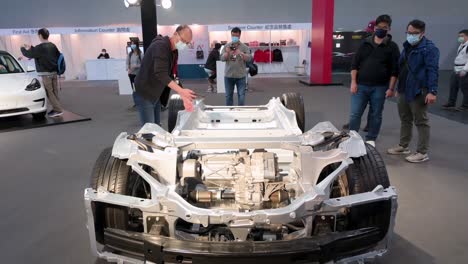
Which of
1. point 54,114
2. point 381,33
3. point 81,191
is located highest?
point 381,33

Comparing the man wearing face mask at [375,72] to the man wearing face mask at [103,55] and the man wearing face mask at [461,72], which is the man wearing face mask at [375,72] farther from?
the man wearing face mask at [103,55]

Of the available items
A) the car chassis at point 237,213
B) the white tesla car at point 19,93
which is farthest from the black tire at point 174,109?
the white tesla car at point 19,93

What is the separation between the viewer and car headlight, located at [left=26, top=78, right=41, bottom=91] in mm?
6672

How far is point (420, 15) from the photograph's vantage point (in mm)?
16656

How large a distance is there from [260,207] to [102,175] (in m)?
0.98

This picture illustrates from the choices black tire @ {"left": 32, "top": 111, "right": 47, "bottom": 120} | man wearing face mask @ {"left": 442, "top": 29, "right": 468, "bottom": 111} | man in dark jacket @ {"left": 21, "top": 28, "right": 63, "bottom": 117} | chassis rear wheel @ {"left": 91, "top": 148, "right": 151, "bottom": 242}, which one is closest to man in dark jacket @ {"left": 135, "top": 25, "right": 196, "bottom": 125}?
chassis rear wheel @ {"left": 91, "top": 148, "right": 151, "bottom": 242}

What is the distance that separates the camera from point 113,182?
2.26 meters

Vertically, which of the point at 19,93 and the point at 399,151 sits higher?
the point at 19,93

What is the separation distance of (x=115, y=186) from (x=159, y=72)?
1.65 metres

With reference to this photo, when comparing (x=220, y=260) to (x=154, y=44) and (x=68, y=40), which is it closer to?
(x=154, y=44)

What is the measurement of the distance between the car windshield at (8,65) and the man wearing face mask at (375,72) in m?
6.27

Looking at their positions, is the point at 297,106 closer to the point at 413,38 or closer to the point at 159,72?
the point at 413,38

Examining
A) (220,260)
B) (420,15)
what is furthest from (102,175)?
(420,15)

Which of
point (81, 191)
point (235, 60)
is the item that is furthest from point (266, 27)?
point (81, 191)
